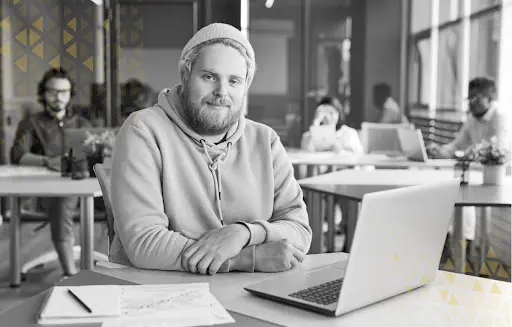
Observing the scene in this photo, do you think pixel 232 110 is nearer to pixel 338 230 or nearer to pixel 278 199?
pixel 278 199

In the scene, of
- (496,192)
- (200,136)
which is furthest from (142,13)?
(200,136)

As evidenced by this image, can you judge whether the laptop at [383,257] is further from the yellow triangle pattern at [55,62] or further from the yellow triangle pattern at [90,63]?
the yellow triangle pattern at [90,63]

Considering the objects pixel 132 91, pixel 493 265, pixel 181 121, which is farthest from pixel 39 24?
pixel 181 121

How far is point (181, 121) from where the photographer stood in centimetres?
192

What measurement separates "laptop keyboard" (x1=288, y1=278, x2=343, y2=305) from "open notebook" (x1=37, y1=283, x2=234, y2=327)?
180 millimetres

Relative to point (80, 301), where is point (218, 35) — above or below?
above

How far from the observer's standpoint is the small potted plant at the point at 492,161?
399cm

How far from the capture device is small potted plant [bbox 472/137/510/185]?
3.99 meters

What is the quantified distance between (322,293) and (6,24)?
274 inches

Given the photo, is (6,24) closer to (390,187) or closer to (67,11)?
(67,11)

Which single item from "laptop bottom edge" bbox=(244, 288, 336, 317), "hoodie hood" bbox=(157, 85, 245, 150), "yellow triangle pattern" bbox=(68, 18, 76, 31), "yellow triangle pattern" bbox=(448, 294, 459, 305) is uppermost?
"yellow triangle pattern" bbox=(68, 18, 76, 31)

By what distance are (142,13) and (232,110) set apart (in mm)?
7251

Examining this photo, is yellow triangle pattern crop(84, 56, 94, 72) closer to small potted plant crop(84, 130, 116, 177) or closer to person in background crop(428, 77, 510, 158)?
small potted plant crop(84, 130, 116, 177)

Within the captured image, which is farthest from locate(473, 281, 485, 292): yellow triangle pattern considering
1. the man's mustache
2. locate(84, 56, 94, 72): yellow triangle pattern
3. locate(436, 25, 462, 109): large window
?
locate(84, 56, 94, 72): yellow triangle pattern
